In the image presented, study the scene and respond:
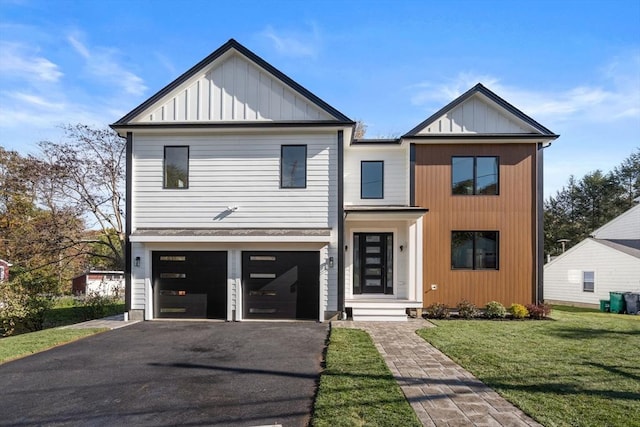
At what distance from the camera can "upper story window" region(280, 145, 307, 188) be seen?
445 inches

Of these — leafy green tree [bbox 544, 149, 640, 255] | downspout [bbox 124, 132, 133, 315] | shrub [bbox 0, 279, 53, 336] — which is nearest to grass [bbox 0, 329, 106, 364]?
downspout [bbox 124, 132, 133, 315]

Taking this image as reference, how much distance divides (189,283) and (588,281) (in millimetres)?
20216

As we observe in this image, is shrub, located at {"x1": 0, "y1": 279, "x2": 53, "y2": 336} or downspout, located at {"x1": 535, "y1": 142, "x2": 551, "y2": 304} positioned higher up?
downspout, located at {"x1": 535, "y1": 142, "x2": 551, "y2": 304}

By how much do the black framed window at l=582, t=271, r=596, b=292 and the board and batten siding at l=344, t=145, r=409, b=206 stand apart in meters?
14.1

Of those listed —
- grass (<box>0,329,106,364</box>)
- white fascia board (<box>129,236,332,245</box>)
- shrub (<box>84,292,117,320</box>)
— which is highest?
white fascia board (<box>129,236,332,245</box>)

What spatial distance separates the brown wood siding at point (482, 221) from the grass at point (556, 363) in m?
1.36

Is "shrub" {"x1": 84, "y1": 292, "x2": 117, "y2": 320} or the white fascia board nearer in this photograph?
the white fascia board

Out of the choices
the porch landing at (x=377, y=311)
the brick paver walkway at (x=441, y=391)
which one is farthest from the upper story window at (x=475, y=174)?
the brick paver walkway at (x=441, y=391)

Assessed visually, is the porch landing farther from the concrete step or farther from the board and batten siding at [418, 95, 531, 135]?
the board and batten siding at [418, 95, 531, 135]

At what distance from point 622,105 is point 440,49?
882cm

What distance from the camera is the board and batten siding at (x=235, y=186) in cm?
1123

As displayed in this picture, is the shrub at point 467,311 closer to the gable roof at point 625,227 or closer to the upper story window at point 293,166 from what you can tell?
the upper story window at point 293,166

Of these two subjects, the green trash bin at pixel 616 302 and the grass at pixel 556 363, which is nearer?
the grass at pixel 556 363

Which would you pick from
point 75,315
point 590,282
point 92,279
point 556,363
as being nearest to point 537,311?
point 556,363
